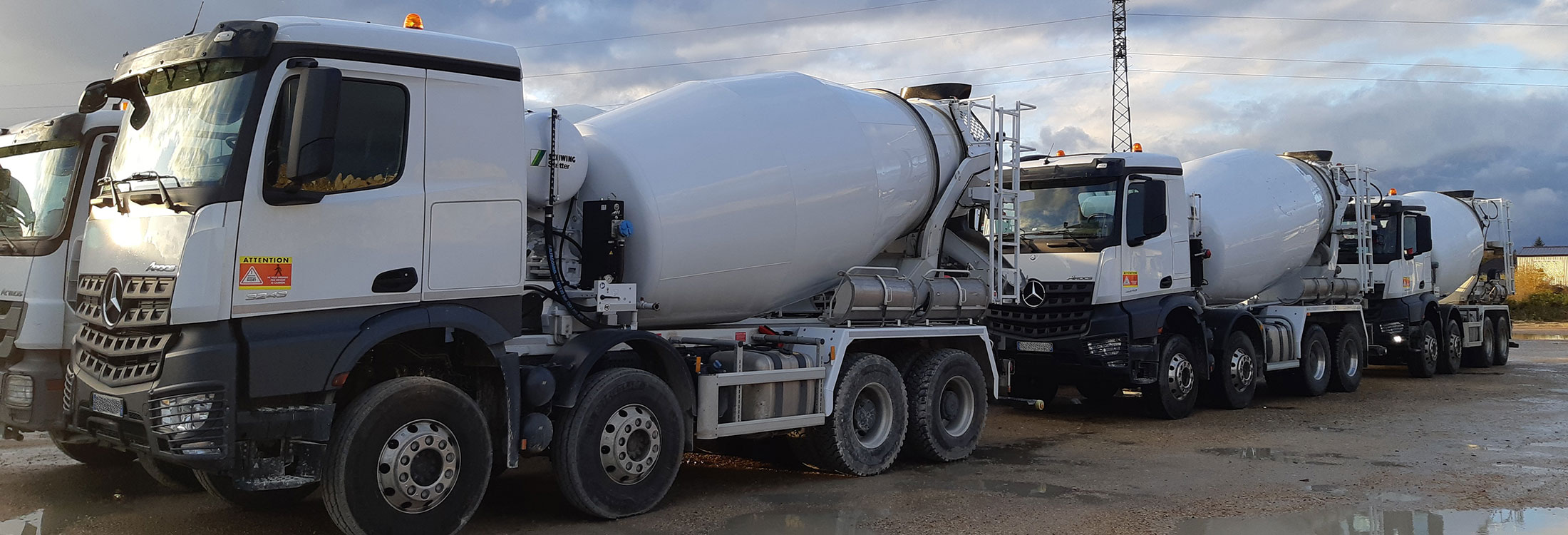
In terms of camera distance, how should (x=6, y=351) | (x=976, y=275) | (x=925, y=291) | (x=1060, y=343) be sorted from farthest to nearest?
(x=1060, y=343)
(x=976, y=275)
(x=925, y=291)
(x=6, y=351)

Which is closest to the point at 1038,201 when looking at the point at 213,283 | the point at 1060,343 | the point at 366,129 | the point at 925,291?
the point at 1060,343

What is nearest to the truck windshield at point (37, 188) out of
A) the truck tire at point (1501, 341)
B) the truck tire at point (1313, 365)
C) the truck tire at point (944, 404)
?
the truck tire at point (944, 404)

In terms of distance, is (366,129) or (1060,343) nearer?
(366,129)

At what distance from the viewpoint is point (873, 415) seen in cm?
955

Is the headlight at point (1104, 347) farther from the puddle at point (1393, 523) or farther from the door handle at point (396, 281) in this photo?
the door handle at point (396, 281)

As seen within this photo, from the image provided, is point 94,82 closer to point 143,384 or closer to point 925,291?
point 143,384

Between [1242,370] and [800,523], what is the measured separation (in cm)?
920

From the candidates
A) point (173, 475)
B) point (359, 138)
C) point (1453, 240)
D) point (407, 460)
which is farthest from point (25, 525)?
point (1453, 240)

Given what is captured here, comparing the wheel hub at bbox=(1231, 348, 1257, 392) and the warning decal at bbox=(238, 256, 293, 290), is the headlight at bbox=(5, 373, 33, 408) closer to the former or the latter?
the warning decal at bbox=(238, 256, 293, 290)

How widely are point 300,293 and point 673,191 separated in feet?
8.84

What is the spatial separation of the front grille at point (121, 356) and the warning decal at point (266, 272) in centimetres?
44

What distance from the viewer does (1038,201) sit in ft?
44.1

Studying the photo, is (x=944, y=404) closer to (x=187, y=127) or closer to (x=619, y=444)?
(x=619, y=444)

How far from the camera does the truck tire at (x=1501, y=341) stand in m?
23.0
